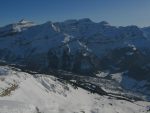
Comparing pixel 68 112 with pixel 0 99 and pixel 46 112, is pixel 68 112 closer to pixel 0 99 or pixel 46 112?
pixel 46 112

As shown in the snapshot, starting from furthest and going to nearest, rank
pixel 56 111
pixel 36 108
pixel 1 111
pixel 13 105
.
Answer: pixel 56 111, pixel 36 108, pixel 13 105, pixel 1 111

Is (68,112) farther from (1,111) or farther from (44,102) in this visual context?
(1,111)

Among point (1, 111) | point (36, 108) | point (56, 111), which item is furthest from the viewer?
point (56, 111)

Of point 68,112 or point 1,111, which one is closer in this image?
point 1,111

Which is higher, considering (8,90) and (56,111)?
(8,90)

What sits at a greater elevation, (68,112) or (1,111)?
(1,111)

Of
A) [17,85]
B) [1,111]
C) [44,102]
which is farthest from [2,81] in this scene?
[1,111]

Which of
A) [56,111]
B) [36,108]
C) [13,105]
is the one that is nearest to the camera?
[13,105]

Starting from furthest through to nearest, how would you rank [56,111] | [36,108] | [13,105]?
[56,111] → [36,108] → [13,105]

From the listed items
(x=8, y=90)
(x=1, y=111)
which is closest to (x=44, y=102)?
(x=8, y=90)
